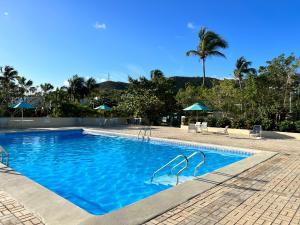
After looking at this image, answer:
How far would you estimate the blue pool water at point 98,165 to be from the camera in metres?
6.69

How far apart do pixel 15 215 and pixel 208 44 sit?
94.9ft

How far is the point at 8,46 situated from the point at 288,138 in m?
17.5

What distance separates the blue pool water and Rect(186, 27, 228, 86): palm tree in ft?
59.5

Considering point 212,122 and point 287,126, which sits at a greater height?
point 212,122

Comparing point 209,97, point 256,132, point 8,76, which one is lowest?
point 256,132

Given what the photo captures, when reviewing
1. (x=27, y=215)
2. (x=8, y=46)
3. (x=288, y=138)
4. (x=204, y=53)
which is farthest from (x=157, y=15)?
(x=27, y=215)

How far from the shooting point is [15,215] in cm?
374

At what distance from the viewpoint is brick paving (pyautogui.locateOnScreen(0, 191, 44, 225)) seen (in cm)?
353

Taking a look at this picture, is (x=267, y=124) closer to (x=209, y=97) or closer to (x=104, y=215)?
(x=209, y=97)

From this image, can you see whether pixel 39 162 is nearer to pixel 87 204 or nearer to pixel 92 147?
pixel 92 147

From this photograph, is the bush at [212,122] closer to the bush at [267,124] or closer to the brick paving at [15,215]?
the bush at [267,124]

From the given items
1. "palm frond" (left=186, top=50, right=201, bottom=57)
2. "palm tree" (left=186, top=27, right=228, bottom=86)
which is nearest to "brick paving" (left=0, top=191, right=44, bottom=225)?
"palm tree" (left=186, top=27, right=228, bottom=86)

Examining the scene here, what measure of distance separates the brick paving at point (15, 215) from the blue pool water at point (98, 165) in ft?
6.30

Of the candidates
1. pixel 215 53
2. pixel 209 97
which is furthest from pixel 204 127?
pixel 215 53
